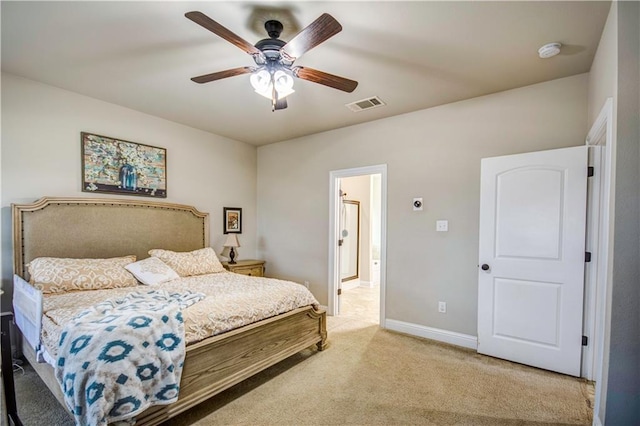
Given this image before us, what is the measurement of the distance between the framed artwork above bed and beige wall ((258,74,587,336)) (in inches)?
80.9

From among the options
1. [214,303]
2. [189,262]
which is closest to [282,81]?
[214,303]

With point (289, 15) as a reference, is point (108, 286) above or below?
below

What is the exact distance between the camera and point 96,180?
3.34 meters

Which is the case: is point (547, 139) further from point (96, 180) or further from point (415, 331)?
point (96, 180)

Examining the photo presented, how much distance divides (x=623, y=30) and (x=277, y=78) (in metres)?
2.02

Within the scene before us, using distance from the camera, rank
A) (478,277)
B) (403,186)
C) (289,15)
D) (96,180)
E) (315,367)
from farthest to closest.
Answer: (403,186) → (96,180) → (478,277) → (315,367) → (289,15)

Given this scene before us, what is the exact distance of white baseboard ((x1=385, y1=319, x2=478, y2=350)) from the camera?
320 centimetres

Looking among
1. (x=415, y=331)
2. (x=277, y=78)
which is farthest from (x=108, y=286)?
(x=415, y=331)

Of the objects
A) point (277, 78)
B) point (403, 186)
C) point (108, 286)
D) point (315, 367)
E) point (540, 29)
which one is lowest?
point (315, 367)

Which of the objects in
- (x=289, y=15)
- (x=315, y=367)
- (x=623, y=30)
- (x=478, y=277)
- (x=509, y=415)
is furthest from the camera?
(x=478, y=277)

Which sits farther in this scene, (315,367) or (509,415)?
(315,367)

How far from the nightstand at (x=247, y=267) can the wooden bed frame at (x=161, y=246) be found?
1.73 ft

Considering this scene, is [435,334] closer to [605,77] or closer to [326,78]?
[605,77]

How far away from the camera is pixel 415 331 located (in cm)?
355
